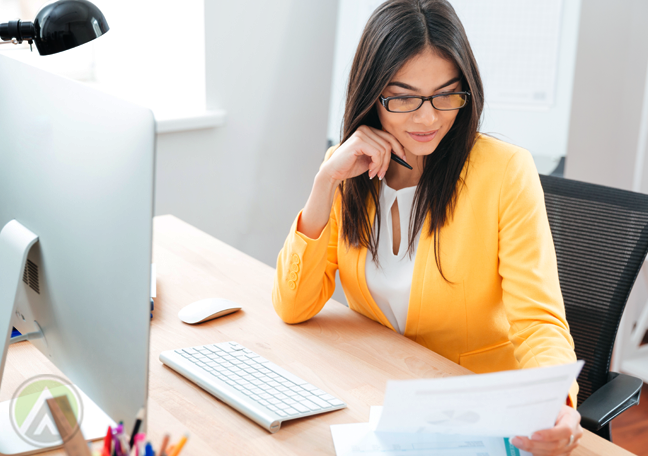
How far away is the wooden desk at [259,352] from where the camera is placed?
82cm

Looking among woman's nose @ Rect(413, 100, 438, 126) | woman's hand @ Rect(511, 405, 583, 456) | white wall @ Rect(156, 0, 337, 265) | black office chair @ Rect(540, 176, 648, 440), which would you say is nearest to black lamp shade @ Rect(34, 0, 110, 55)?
woman's nose @ Rect(413, 100, 438, 126)

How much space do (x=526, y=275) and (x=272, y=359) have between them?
0.45 meters

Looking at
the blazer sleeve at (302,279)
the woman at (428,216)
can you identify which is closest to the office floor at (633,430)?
the woman at (428,216)

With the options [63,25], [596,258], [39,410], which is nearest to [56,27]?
[63,25]

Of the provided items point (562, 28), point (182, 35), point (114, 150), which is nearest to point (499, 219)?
point (114, 150)

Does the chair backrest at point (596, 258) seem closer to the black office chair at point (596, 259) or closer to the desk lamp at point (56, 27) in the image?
the black office chair at point (596, 259)

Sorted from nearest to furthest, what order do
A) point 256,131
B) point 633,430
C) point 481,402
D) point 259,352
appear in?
point 481,402 → point 259,352 → point 633,430 → point 256,131

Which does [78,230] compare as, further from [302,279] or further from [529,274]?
[529,274]

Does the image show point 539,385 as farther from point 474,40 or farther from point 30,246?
point 474,40

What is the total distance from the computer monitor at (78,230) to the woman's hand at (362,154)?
0.60m

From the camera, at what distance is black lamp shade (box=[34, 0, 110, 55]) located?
2.79 ft

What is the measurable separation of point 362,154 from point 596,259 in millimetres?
499

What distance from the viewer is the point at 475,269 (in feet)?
3.84

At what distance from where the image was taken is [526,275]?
1.07 m
